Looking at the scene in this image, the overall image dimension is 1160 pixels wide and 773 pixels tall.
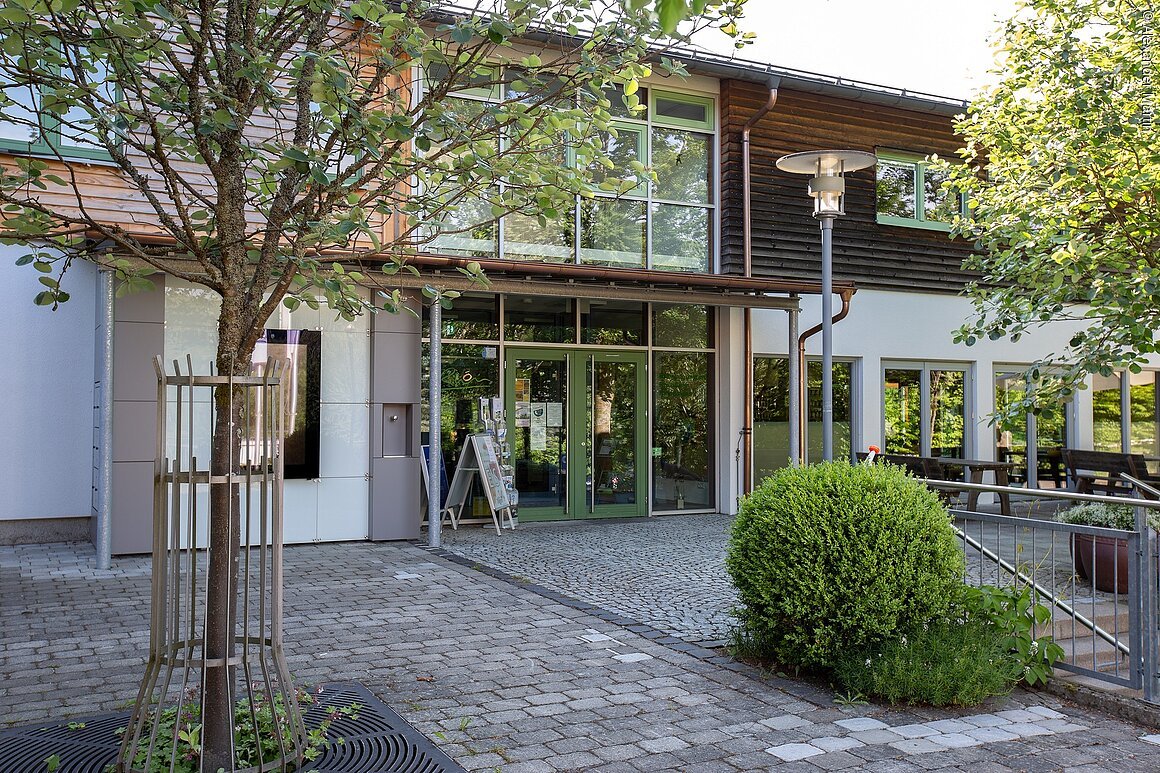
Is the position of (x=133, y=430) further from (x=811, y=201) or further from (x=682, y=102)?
(x=811, y=201)

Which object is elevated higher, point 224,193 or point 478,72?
point 478,72

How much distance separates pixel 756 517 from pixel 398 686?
2.16 m

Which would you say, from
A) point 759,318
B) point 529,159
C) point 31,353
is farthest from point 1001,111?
point 31,353

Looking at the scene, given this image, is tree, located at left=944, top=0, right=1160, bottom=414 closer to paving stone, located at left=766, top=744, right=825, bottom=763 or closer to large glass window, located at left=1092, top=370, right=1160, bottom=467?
paving stone, located at left=766, top=744, right=825, bottom=763

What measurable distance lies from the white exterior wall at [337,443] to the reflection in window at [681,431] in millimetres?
4220

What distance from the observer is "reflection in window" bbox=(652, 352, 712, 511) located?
1334 cm

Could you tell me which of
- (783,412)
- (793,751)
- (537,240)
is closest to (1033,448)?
(783,412)

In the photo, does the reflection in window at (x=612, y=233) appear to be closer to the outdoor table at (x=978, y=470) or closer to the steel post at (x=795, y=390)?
the steel post at (x=795, y=390)

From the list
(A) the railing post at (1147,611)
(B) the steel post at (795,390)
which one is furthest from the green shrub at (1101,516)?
→ (B) the steel post at (795,390)

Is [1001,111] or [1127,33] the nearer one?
[1127,33]

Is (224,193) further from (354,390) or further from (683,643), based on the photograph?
(354,390)

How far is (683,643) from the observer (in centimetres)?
636

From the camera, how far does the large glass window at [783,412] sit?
1363 centimetres

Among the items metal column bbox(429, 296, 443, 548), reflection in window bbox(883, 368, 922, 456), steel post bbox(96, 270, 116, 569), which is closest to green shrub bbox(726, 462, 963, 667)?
metal column bbox(429, 296, 443, 548)
